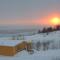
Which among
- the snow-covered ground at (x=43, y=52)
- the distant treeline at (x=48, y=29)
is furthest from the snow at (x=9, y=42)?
the distant treeline at (x=48, y=29)

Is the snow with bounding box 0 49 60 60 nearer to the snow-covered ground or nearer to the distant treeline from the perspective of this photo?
the snow-covered ground

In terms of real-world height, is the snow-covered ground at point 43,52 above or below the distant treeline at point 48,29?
below

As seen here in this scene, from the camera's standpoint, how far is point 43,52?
2.75 feet

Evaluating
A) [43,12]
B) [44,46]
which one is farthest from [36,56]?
[43,12]

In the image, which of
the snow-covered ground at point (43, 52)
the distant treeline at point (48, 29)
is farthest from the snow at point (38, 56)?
the distant treeline at point (48, 29)

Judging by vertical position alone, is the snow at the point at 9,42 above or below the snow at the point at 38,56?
above

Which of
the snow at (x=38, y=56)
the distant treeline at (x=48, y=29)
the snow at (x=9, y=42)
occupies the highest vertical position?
the distant treeline at (x=48, y=29)

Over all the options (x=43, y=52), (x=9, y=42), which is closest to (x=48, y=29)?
(x=43, y=52)

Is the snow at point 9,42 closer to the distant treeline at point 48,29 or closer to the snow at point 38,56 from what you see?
the snow at point 38,56

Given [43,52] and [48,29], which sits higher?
[48,29]

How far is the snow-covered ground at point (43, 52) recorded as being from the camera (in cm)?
82

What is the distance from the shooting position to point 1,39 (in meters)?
0.88

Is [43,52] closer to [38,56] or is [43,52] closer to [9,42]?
[38,56]

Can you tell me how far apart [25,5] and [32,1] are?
0.20ft
